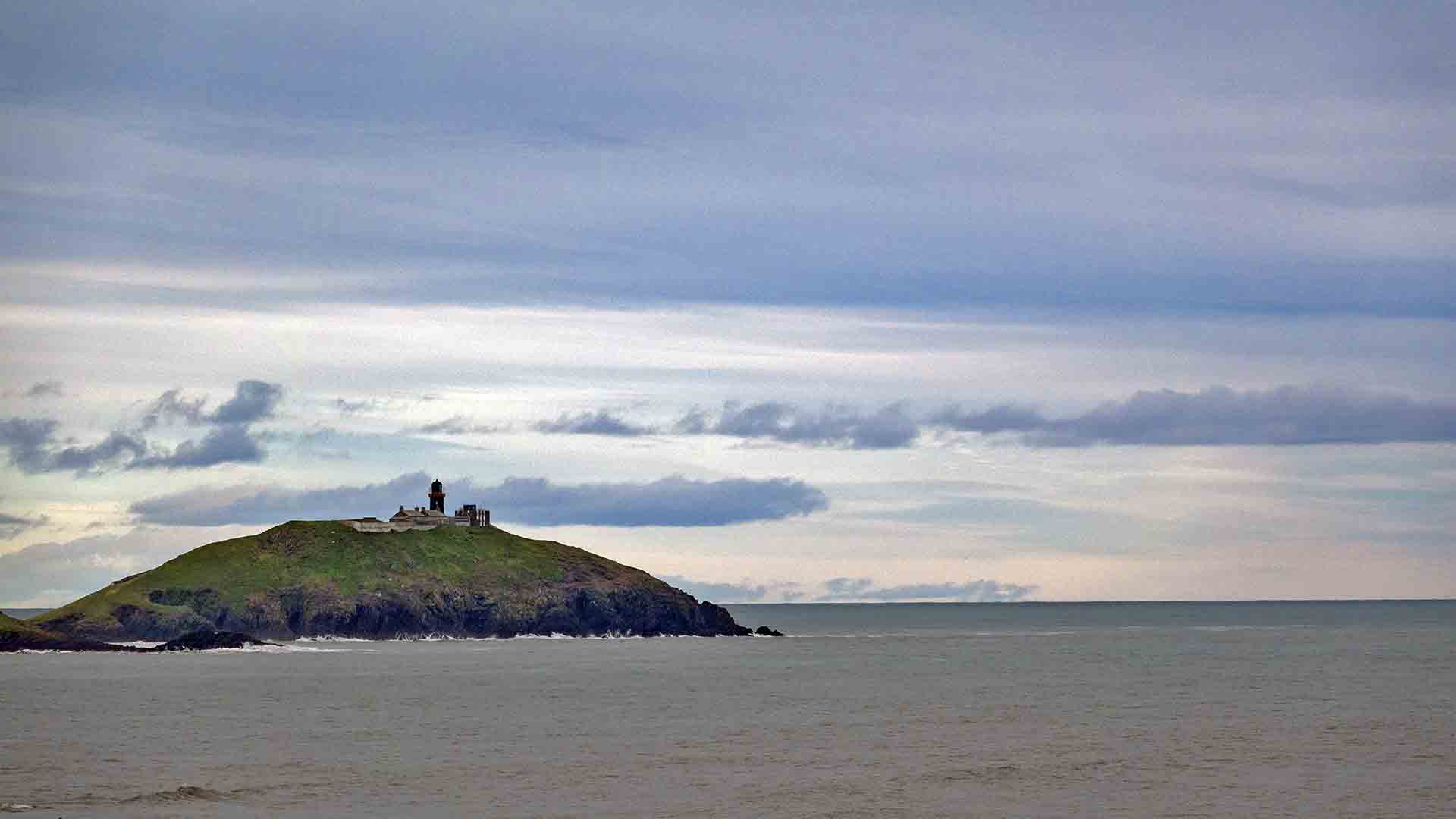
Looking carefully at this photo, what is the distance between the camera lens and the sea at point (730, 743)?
213ft

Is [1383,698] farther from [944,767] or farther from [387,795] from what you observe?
[387,795]

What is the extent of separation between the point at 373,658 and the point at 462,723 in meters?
89.0

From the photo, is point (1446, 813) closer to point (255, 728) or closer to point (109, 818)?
point (109, 818)

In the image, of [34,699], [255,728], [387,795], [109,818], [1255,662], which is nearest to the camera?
[109,818]

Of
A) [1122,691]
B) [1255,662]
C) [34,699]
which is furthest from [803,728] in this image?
[1255,662]

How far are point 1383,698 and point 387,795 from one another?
7925 cm

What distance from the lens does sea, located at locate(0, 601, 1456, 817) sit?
65000mm

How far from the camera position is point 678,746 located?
8588 centimetres

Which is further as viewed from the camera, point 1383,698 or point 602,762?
point 1383,698

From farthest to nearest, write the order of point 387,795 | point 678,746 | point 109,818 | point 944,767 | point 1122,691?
1. point 1122,691
2. point 678,746
3. point 944,767
4. point 387,795
5. point 109,818

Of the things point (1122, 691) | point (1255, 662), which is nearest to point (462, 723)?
point (1122, 691)

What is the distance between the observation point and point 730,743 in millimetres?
88062

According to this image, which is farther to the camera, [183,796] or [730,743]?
[730,743]

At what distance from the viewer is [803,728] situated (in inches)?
3809
